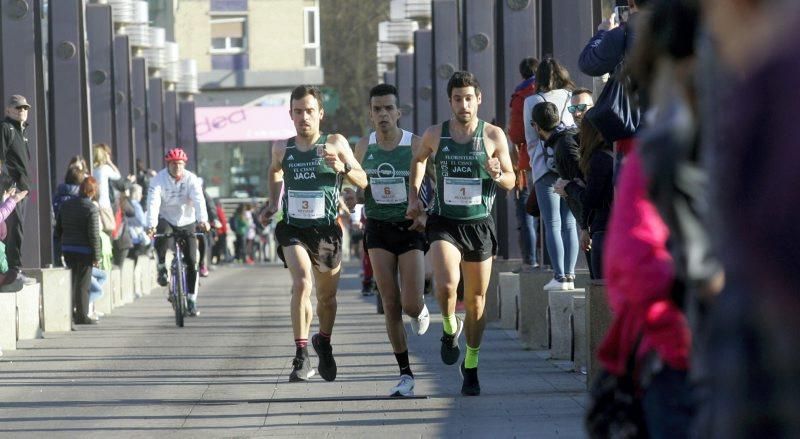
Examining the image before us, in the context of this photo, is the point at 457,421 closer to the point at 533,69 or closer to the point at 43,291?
the point at 533,69

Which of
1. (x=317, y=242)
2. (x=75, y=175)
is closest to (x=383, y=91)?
(x=317, y=242)

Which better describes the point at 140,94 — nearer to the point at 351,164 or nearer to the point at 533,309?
the point at 533,309

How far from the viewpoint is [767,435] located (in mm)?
2275

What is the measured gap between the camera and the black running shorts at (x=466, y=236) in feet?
35.3

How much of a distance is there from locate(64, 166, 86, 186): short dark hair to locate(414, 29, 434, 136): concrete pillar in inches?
772

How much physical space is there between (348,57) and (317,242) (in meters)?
68.3

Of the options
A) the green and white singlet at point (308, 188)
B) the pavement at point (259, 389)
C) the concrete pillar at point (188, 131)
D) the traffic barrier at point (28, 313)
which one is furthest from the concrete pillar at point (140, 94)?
the green and white singlet at point (308, 188)

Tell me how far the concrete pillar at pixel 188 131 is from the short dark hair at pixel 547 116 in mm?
43522

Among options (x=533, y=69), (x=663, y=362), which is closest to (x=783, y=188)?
(x=663, y=362)

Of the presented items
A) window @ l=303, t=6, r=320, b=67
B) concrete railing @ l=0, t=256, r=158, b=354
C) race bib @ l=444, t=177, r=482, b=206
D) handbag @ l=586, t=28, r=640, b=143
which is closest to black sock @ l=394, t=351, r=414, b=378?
race bib @ l=444, t=177, r=482, b=206

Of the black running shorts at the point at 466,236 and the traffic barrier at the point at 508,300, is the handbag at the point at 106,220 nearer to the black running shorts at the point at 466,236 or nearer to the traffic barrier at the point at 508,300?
the traffic barrier at the point at 508,300

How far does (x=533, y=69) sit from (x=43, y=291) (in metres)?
5.62

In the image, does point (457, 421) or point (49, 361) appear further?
point (49, 361)

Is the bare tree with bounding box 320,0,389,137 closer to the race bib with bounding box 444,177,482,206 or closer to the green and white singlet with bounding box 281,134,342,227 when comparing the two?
the green and white singlet with bounding box 281,134,342,227
